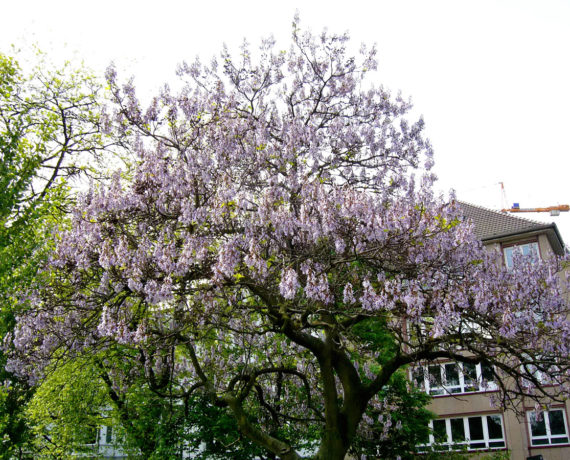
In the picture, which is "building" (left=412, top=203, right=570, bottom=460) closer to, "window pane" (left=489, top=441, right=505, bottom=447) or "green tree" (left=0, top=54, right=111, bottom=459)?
"window pane" (left=489, top=441, right=505, bottom=447)

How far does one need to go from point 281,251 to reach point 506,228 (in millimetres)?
24923

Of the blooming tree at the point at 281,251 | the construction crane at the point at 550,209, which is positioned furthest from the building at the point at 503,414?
the construction crane at the point at 550,209

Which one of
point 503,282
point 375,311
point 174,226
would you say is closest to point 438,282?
point 375,311

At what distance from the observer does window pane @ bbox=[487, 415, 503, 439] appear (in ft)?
93.1

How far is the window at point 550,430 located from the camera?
27.2 meters

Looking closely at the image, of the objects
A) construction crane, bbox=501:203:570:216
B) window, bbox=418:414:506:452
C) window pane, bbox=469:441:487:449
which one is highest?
construction crane, bbox=501:203:570:216

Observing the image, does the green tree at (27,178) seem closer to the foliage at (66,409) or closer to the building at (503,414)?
the foliage at (66,409)

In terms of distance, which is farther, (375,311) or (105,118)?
(105,118)

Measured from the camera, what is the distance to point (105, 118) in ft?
39.0

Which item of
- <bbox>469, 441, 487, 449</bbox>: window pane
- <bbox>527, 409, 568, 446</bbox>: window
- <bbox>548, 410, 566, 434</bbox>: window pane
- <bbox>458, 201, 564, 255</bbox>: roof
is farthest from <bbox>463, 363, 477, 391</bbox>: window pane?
<bbox>458, 201, 564, 255</bbox>: roof

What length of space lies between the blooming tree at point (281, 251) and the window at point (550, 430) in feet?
55.5

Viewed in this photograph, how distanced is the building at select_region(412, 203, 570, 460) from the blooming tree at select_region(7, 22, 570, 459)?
14.1 metres

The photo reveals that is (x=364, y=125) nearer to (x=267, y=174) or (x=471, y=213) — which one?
(x=267, y=174)

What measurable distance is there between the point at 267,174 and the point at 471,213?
25.4 meters
